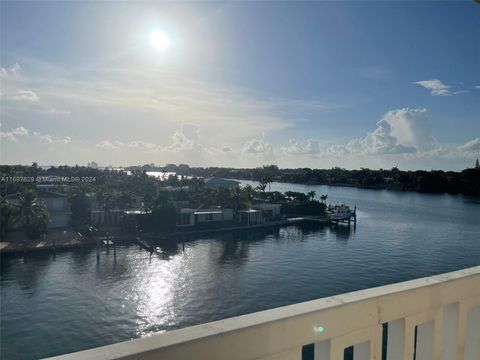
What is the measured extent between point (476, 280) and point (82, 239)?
30.8m

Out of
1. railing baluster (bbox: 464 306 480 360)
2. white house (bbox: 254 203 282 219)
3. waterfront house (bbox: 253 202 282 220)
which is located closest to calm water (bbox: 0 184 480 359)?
waterfront house (bbox: 253 202 282 220)

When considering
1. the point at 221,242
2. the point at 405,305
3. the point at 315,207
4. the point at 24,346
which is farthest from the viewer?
the point at 315,207

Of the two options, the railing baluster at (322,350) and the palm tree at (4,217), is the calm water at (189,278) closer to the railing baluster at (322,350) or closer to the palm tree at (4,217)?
the palm tree at (4,217)

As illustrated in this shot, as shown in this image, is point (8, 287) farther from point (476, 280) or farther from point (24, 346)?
point (476, 280)

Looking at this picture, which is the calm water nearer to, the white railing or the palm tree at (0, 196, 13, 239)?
the palm tree at (0, 196, 13, 239)

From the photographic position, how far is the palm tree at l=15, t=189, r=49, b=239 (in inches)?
1109

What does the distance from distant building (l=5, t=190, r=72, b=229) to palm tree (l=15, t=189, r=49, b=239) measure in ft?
11.3

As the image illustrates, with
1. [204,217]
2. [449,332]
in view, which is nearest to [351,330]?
[449,332]

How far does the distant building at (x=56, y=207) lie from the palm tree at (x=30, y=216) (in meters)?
3.43

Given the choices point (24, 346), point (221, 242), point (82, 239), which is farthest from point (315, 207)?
point (24, 346)

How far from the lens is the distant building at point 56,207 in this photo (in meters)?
32.7

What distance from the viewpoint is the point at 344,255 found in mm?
27906

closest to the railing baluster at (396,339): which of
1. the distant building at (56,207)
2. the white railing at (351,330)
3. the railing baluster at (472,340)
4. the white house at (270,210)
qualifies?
the white railing at (351,330)

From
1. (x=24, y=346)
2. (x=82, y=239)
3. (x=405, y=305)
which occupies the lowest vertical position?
(x=24, y=346)
